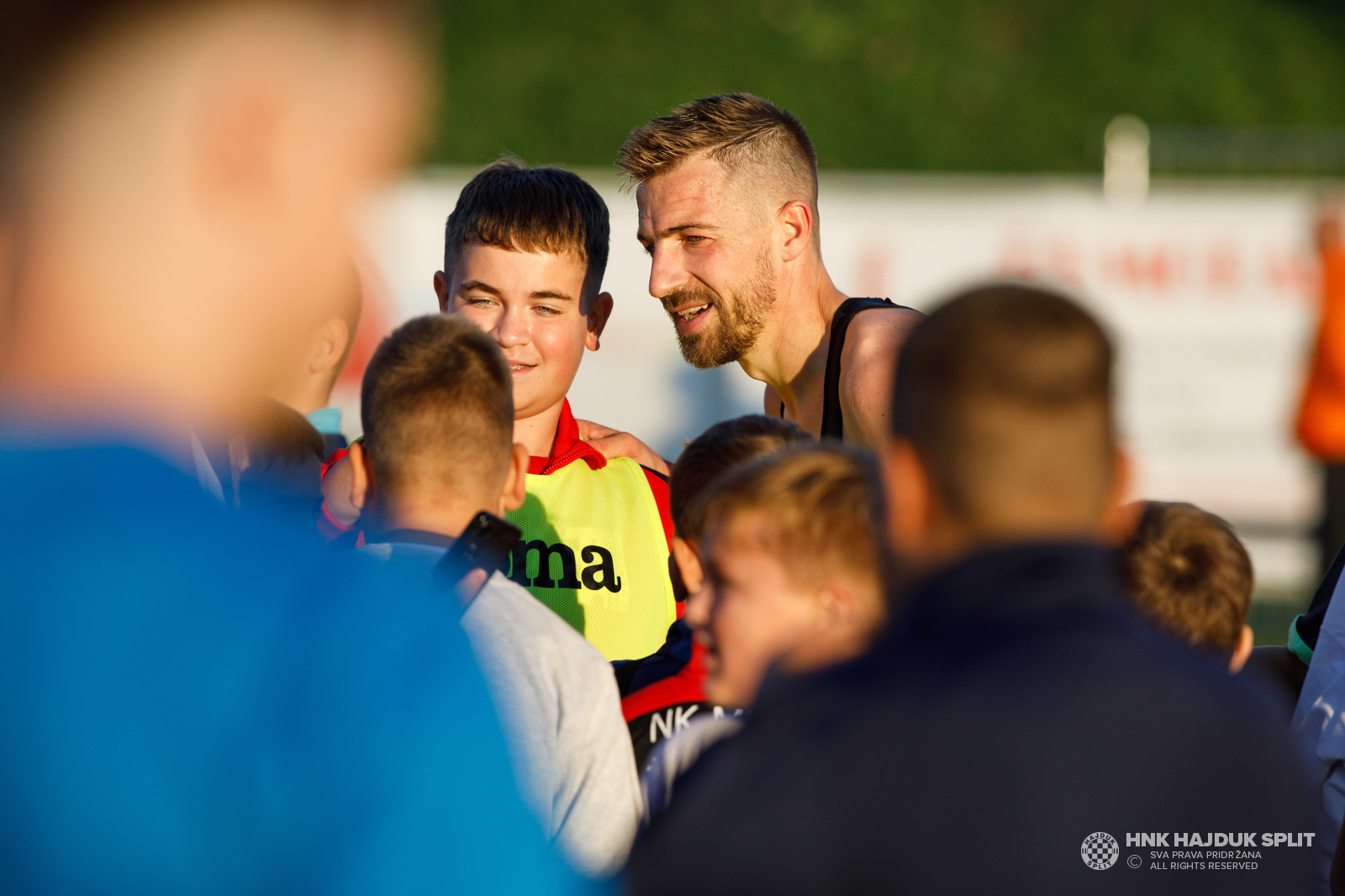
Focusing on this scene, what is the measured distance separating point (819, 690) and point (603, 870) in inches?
24.9

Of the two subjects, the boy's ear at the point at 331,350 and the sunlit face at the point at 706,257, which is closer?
the boy's ear at the point at 331,350

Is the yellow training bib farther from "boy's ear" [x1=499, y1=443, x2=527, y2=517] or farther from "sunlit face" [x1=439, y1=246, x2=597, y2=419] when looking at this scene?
"boy's ear" [x1=499, y1=443, x2=527, y2=517]

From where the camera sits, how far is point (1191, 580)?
2.38 metres

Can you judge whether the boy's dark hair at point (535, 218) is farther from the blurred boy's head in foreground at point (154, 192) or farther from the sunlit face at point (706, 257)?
the blurred boy's head in foreground at point (154, 192)

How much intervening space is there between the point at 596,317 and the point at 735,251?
50cm

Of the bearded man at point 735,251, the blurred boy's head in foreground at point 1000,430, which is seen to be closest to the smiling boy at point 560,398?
the bearded man at point 735,251

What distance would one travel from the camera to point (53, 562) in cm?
55

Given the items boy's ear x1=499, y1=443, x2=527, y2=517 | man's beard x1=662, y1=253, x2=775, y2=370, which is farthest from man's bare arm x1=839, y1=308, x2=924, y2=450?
boy's ear x1=499, y1=443, x2=527, y2=517

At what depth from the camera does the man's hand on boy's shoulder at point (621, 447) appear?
3318 millimetres

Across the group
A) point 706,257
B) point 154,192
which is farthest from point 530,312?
point 154,192

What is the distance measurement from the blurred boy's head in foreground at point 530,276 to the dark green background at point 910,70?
9952mm

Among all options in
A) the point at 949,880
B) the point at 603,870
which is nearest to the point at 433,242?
the point at 603,870

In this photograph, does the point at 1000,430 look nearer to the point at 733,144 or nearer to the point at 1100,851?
the point at 1100,851

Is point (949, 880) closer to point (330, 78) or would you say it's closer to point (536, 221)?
point (330, 78)
